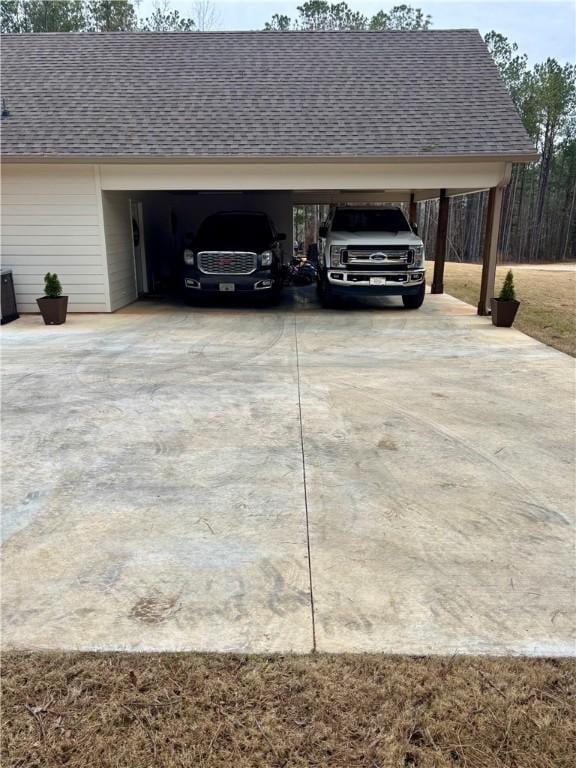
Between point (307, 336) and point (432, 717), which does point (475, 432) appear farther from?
point (307, 336)

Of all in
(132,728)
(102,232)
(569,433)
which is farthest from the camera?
(102,232)

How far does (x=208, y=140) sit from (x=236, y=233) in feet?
6.67

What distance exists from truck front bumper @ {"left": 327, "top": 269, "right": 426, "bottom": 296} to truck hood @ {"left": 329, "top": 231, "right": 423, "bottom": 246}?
21.5 inches

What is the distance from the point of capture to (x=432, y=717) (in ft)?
7.68

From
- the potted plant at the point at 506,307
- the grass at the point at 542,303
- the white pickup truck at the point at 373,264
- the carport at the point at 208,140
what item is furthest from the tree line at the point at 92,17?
the potted plant at the point at 506,307

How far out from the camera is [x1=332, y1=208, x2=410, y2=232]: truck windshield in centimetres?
1247

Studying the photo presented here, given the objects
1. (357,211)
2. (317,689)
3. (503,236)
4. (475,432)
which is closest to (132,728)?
(317,689)

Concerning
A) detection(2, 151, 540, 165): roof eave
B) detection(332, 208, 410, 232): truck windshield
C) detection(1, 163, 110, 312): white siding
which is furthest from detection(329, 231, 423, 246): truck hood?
detection(1, 163, 110, 312): white siding

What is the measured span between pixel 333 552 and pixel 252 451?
1635 millimetres

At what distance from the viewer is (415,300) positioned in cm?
1239

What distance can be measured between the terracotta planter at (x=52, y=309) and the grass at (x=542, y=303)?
781 cm

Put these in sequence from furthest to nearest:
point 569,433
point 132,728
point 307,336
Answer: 1. point 307,336
2. point 569,433
3. point 132,728

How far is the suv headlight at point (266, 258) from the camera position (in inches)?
475

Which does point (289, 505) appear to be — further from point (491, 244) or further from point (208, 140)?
point (208, 140)
